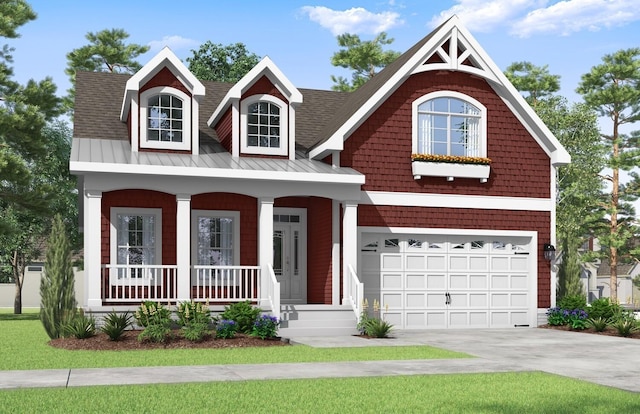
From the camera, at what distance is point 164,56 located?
67.8ft

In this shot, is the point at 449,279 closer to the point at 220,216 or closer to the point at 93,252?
the point at 220,216

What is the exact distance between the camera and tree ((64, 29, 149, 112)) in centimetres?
4703

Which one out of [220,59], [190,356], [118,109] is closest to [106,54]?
[220,59]

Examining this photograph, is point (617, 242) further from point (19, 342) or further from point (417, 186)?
point (19, 342)

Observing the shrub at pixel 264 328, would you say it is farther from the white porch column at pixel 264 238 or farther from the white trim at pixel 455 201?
the white trim at pixel 455 201

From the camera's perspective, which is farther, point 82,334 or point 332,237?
point 332,237

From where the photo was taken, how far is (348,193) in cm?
2103

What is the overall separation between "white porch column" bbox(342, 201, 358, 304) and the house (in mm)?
58

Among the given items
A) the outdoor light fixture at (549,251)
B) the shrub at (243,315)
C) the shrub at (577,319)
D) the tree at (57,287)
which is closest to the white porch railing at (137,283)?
the tree at (57,287)

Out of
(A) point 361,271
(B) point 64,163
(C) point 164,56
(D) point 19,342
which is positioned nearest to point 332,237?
(A) point 361,271


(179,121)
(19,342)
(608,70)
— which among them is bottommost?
(19,342)

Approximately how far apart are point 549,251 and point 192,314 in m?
11.1

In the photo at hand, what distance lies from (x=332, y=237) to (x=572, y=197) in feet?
76.6

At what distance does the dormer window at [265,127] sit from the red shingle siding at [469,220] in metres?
2.94
